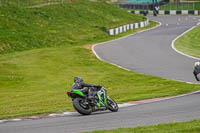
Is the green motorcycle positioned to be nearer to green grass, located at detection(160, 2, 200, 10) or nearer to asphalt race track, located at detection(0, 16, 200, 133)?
asphalt race track, located at detection(0, 16, 200, 133)

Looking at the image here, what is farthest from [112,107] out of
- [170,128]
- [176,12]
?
[176,12]

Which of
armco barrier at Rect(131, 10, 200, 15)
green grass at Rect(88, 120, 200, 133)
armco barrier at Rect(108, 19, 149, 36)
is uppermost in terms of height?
green grass at Rect(88, 120, 200, 133)

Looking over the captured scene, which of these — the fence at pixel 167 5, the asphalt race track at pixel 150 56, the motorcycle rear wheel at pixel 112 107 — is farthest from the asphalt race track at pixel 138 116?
the fence at pixel 167 5

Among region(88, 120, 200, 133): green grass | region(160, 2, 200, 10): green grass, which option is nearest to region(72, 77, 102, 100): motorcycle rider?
region(88, 120, 200, 133): green grass

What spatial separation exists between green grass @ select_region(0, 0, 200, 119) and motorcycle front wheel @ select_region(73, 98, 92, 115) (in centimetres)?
123

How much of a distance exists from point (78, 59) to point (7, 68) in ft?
20.3

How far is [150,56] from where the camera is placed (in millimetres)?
36656

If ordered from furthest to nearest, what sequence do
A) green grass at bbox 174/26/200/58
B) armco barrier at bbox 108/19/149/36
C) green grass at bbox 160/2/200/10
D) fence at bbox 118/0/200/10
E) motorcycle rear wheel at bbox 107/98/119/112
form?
fence at bbox 118/0/200/10
green grass at bbox 160/2/200/10
armco barrier at bbox 108/19/149/36
green grass at bbox 174/26/200/58
motorcycle rear wheel at bbox 107/98/119/112

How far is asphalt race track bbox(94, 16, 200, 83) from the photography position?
95.0ft

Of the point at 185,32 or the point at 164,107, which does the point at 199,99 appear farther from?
the point at 185,32

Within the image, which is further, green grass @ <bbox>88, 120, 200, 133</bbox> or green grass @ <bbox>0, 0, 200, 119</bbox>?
green grass @ <bbox>0, 0, 200, 119</bbox>

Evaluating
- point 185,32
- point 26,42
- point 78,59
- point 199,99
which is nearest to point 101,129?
point 199,99

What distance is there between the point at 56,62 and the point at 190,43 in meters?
16.5

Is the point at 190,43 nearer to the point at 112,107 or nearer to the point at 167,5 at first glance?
the point at 112,107
